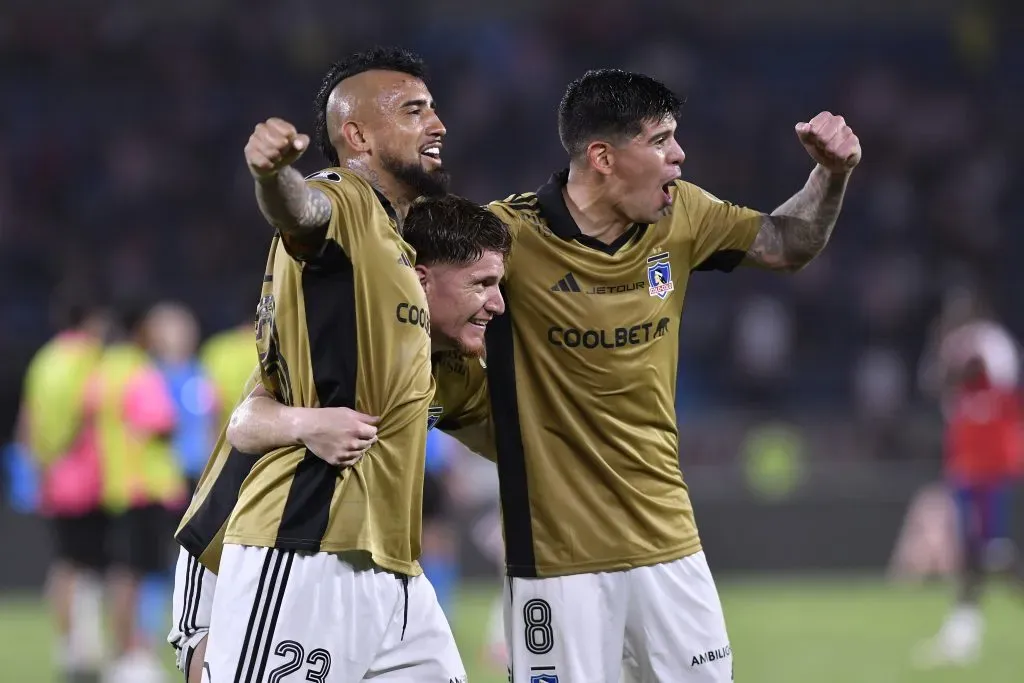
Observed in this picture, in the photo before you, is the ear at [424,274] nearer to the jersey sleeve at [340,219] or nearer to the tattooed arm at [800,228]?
the jersey sleeve at [340,219]

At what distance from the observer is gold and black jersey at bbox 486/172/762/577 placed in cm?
447

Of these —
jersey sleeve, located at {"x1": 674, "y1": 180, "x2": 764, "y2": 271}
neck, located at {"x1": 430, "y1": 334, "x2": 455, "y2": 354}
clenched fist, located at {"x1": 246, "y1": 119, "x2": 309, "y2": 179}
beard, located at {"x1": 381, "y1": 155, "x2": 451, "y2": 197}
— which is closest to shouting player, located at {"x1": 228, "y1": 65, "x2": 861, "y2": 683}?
jersey sleeve, located at {"x1": 674, "y1": 180, "x2": 764, "y2": 271}

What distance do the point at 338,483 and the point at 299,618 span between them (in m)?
0.33

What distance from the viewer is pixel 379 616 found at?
3.68 m

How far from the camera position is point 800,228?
468 cm

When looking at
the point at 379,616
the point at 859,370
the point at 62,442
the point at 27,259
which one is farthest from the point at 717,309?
the point at 379,616

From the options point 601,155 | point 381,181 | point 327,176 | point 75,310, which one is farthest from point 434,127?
point 75,310

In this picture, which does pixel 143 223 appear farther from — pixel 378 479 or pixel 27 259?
pixel 378 479

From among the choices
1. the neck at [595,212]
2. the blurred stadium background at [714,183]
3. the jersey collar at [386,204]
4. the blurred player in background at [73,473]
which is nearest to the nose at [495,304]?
the jersey collar at [386,204]

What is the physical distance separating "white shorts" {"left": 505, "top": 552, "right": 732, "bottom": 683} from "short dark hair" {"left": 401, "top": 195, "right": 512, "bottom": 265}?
105cm

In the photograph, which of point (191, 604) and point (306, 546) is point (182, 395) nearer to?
point (191, 604)

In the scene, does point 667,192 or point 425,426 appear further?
point 667,192

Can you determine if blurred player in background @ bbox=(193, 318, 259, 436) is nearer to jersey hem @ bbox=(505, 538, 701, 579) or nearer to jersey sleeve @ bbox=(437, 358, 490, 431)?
jersey sleeve @ bbox=(437, 358, 490, 431)

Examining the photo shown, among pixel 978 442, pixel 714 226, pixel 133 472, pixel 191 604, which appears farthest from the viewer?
pixel 978 442
